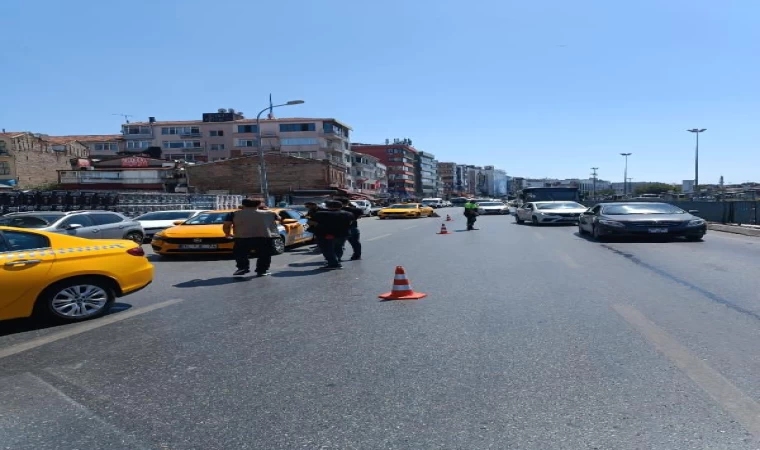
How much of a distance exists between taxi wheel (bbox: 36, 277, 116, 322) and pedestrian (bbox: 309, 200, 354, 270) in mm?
4629

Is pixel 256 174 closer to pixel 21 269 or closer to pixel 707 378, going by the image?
pixel 21 269

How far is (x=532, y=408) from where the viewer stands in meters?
3.67

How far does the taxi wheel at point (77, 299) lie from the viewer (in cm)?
634

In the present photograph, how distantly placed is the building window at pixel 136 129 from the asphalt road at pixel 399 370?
8600 cm

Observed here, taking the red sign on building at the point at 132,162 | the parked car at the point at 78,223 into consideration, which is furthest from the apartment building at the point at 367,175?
the parked car at the point at 78,223

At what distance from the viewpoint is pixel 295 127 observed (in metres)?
82.7

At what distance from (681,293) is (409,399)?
216 inches

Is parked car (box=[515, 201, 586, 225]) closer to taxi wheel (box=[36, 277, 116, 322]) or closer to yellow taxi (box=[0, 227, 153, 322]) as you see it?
yellow taxi (box=[0, 227, 153, 322])

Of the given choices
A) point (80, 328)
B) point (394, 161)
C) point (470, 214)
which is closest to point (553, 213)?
point (470, 214)

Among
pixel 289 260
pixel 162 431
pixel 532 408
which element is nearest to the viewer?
pixel 162 431

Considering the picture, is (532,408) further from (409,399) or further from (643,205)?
(643,205)

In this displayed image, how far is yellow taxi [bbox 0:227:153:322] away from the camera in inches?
237

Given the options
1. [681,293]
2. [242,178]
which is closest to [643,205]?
[681,293]

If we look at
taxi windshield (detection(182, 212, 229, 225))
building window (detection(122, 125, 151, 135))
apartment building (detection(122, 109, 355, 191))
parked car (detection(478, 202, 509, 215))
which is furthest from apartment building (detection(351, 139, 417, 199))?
taxi windshield (detection(182, 212, 229, 225))
